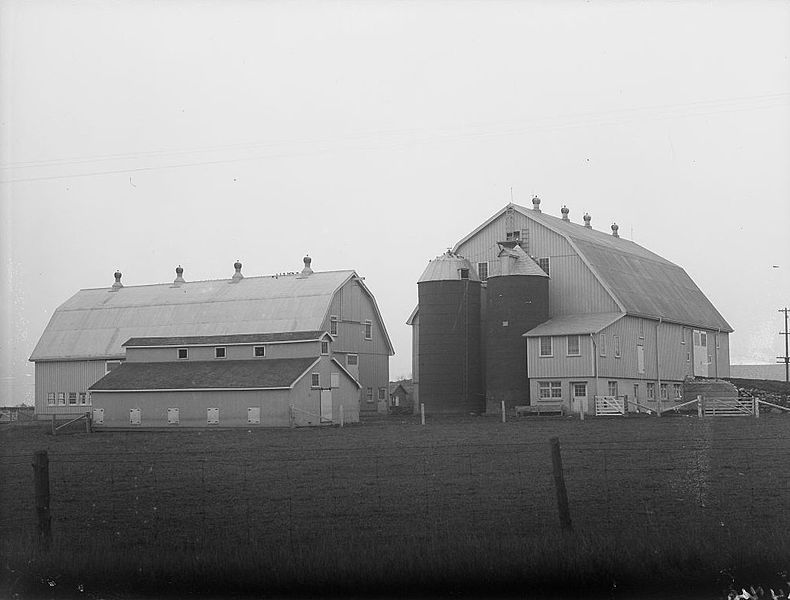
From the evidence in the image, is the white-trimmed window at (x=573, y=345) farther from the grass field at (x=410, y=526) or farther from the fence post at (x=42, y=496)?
the fence post at (x=42, y=496)

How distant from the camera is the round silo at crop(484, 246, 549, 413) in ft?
178

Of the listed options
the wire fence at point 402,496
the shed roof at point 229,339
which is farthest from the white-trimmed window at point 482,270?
the wire fence at point 402,496

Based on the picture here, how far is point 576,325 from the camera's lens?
174 ft

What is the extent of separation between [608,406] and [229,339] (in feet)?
66.7

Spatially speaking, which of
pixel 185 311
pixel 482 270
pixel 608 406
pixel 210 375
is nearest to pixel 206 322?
pixel 185 311

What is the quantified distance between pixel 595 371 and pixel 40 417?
35718mm

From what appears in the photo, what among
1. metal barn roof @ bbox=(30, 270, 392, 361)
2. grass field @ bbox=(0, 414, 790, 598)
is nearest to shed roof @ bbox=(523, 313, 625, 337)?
metal barn roof @ bbox=(30, 270, 392, 361)

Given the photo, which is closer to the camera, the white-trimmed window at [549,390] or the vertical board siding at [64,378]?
the white-trimmed window at [549,390]

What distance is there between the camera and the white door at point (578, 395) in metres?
51.3

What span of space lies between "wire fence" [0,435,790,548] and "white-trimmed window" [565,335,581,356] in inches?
1107

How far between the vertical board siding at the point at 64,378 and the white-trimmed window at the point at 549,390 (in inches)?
1104

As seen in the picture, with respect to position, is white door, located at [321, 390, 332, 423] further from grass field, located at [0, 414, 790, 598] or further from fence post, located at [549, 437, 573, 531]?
fence post, located at [549, 437, 573, 531]

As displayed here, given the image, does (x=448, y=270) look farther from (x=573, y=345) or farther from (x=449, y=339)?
(x=573, y=345)

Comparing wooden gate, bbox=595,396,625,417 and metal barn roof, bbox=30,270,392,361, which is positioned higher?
metal barn roof, bbox=30,270,392,361
